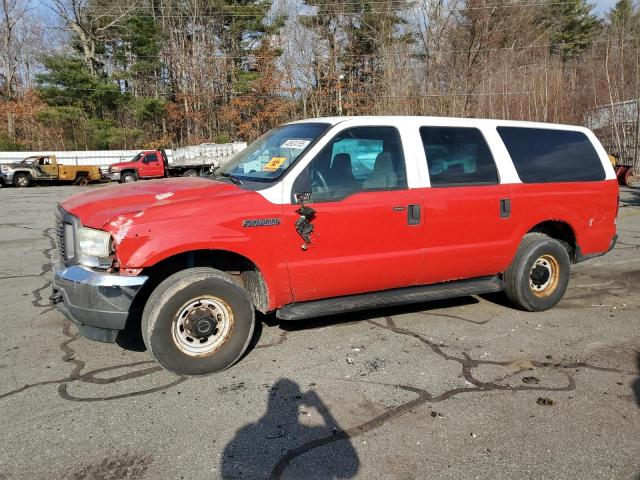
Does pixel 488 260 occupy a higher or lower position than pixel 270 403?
higher

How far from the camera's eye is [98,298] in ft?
11.8

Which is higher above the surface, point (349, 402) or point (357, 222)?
point (357, 222)

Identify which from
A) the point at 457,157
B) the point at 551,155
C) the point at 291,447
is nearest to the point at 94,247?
the point at 291,447

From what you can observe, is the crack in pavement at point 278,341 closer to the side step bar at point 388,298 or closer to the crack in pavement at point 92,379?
the side step bar at point 388,298

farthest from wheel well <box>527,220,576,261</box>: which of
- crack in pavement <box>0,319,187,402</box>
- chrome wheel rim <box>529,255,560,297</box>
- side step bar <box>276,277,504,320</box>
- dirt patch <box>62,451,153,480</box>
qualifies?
dirt patch <box>62,451,153,480</box>

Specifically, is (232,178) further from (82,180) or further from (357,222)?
(82,180)

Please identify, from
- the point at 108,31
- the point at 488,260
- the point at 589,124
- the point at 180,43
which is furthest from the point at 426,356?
the point at 108,31

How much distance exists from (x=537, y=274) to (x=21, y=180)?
2736cm

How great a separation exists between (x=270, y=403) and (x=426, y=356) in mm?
→ 1452

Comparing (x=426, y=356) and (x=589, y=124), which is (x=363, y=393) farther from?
(x=589, y=124)

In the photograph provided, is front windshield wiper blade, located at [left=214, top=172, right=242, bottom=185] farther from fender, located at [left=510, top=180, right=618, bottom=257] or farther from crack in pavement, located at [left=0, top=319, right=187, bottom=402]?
fender, located at [left=510, top=180, right=618, bottom=257]

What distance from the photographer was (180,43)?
140 ft

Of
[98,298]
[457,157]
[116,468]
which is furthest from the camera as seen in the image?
[457,157]

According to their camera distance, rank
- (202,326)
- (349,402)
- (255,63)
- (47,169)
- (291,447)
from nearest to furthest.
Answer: (291,447) → (349,402) → (202,326) → (47,169) → (255,63)
